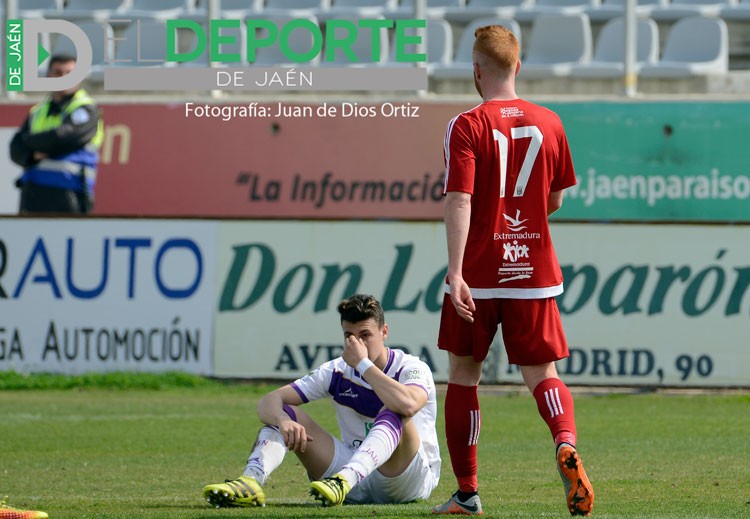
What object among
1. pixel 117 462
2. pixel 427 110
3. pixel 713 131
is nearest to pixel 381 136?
pixel 427 110

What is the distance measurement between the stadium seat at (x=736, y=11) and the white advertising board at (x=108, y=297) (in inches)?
309

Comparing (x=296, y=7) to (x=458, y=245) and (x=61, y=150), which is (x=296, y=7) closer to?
(x=61, y=150)

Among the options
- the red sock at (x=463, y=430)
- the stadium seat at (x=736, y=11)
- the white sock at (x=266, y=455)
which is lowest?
the white sock at (x=266, y=455)

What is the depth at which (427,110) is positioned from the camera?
15.8 meters

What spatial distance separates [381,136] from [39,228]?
13.1ft

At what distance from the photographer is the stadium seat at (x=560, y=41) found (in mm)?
18109

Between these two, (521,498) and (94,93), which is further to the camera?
(94,93)

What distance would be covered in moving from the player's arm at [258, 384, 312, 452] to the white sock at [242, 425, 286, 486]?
7cm

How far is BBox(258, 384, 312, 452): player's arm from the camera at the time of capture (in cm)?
688

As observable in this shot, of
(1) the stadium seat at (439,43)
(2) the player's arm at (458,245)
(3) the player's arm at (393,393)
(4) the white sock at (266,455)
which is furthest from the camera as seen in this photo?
(1) the stadium seat at (439,43)

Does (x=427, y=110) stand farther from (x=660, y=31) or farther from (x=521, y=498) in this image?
(x=521, y=498)

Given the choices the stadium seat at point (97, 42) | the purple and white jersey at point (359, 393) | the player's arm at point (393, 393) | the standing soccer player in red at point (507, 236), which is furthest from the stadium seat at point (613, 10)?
the standing soccer player in red at point (507, 236)

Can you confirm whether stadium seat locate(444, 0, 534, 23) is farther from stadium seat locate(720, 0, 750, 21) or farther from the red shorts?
the red shorts

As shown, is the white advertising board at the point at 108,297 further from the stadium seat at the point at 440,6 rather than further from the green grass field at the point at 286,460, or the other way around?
the stadium seat at the point at 440,6
